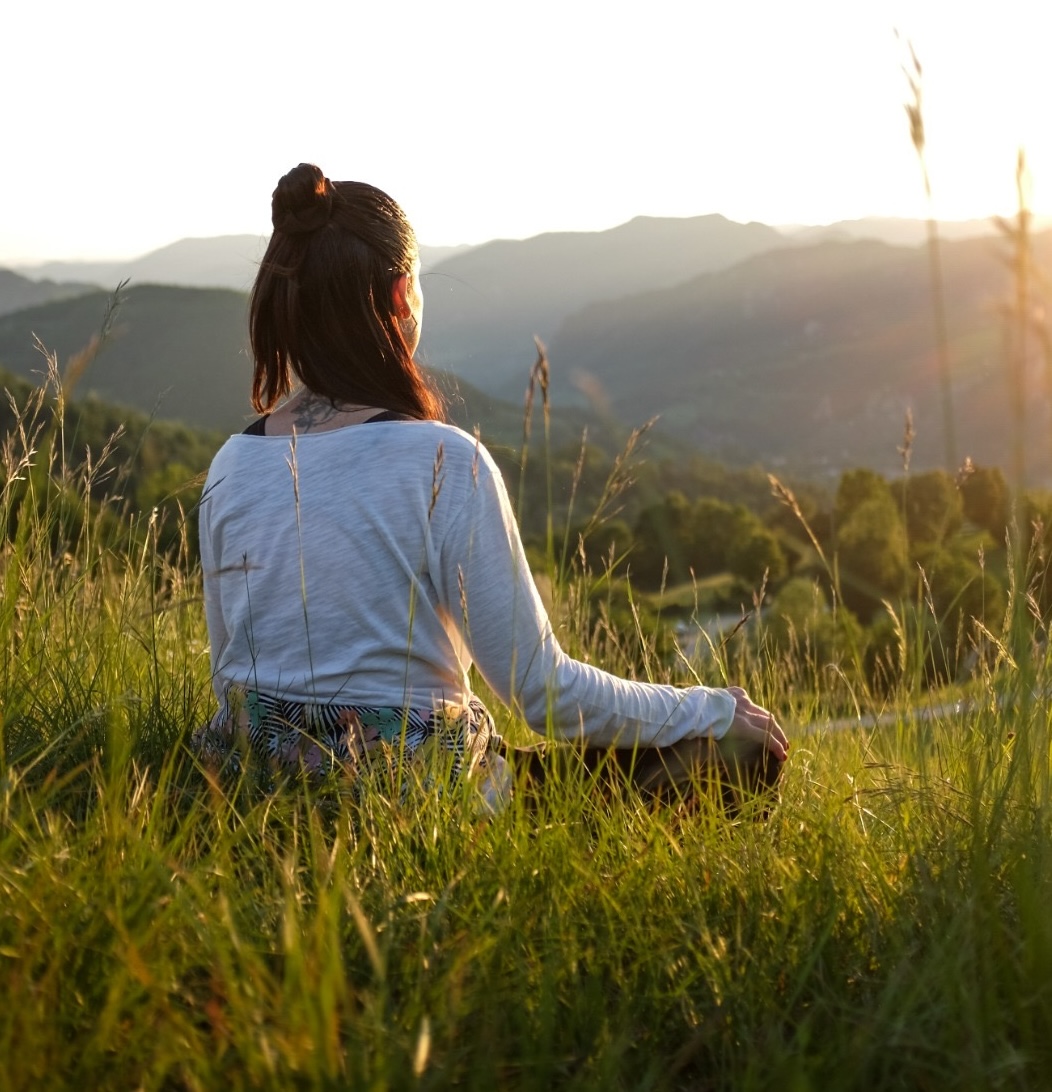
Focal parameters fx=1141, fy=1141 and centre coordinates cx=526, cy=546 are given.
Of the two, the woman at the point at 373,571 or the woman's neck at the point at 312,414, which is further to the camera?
the woman's neck at the point at 312,414

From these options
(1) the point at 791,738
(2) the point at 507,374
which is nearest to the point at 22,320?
(2) the point at 507,374

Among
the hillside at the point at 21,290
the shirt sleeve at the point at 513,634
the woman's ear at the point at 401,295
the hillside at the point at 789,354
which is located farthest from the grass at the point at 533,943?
the hillside at the point at 21,290

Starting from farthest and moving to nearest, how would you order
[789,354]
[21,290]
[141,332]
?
[21,290]
[789,354]
[141,332]

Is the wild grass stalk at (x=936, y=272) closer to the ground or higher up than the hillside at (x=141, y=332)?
closer to the ground

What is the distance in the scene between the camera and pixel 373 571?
1792 millimetres

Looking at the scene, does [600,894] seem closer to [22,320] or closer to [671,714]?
[671,714]

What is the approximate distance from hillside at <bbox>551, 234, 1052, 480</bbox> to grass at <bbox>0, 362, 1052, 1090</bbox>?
261 ft

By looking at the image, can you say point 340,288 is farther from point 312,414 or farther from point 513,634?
point 513,634

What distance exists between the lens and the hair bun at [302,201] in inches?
71.2

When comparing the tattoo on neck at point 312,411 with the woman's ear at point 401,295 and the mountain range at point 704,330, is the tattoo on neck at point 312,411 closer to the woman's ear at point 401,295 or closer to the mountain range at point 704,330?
the woman's ear at point 401,295

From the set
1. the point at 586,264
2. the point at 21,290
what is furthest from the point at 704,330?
the point at 21,290

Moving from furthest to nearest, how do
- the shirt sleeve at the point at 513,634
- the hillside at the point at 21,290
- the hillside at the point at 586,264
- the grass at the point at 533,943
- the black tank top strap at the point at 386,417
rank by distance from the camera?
the hillside at the point at 21,290 < the hillside at the point at 586,264 < the black tank top strap at the point at 386,417 < the shirt sleeve at the point at 513,634 < the grass at the point at 533,943

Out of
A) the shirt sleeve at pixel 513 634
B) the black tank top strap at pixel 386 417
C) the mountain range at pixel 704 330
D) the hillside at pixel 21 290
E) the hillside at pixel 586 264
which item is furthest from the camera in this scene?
the hillside at pixel 21 290

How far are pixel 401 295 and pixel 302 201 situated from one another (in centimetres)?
21
